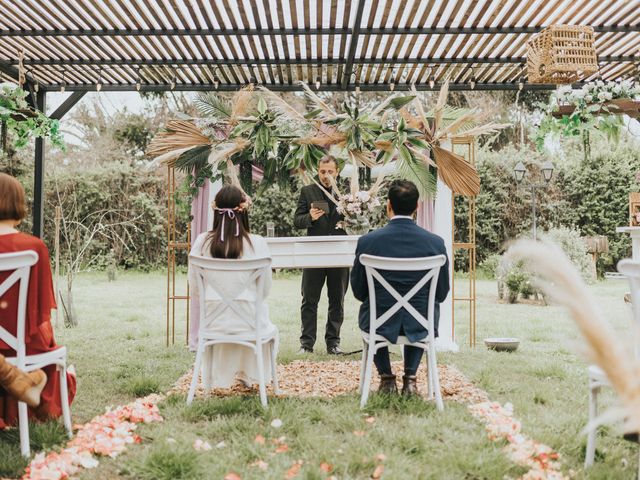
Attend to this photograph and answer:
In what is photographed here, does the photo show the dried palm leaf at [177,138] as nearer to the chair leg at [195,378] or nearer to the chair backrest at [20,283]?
the chair leg at [195,378]

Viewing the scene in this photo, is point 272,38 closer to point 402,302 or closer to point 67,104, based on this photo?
point 67,104

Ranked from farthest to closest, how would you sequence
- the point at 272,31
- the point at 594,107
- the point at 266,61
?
the point at 266,61
the point at 272,31
the point at 594,107

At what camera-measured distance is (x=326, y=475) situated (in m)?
2.50

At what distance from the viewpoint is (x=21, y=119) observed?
16.6 feet

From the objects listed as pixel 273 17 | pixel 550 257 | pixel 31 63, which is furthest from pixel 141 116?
pixel 550 257

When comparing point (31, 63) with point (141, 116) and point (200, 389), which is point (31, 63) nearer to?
point (200, 389)

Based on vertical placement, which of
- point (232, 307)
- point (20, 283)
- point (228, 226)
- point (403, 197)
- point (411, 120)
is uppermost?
point (411, 120)

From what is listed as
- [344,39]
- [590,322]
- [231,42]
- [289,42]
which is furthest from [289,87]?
[590,322]

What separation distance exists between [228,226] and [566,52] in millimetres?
3253

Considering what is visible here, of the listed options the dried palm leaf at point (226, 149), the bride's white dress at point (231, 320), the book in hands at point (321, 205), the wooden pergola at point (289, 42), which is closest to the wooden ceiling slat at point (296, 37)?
the wooden pergola at point (289, 42)

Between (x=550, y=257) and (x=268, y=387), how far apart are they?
403 centimetres

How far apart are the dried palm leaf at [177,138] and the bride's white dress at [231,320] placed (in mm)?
1453

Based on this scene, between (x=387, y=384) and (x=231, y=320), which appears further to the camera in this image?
(x=387, y=384)

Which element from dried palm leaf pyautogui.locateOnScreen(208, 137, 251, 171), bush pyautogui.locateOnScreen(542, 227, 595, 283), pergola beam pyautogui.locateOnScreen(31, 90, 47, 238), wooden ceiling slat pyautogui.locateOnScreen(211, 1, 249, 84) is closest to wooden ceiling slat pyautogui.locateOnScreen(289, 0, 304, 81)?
wooden ceiling slat pyautogui.locateOnScreen(211, 1, 249, 84)
